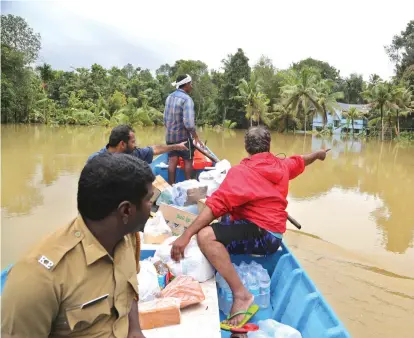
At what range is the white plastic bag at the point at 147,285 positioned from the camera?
212 cm

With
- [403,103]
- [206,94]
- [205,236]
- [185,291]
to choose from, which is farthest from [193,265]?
[206,94]

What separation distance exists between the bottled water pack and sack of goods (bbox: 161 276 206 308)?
0.39 m

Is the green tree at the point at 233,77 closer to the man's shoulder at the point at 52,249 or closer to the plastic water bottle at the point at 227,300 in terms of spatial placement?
the plastic water bottle at the point at 227,300

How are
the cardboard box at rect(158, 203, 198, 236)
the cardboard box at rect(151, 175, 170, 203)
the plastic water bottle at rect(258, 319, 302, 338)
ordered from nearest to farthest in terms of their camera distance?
Answer: the plastic water bottle at rect(258, 319, 302, 338), the cardboard box at rect(158, 203, 198, 236), the cardboard box at rect(151, 175, 170, 203)

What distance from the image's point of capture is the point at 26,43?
30938mm

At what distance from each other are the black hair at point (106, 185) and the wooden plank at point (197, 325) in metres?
1.01

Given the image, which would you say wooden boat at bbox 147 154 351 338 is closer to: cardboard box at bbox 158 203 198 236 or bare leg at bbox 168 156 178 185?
cardboard box at bbox 158 203 198 236

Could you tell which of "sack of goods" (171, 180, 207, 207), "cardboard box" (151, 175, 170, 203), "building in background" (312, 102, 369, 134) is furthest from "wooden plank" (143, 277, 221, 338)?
"building in background" (312, 102, 369, 134)

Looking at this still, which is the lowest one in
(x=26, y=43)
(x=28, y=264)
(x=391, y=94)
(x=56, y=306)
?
(x=56, y=306)

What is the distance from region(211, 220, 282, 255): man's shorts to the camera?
255cm

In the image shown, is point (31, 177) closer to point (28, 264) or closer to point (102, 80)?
point (28, 264)

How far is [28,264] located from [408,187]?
37.5 feet

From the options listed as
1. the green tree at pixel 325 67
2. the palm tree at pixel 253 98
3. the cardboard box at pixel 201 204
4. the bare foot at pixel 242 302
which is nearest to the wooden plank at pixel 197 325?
the bare foot at pixel 242 302

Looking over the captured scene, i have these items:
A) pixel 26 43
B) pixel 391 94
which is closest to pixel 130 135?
pixel 391 94
